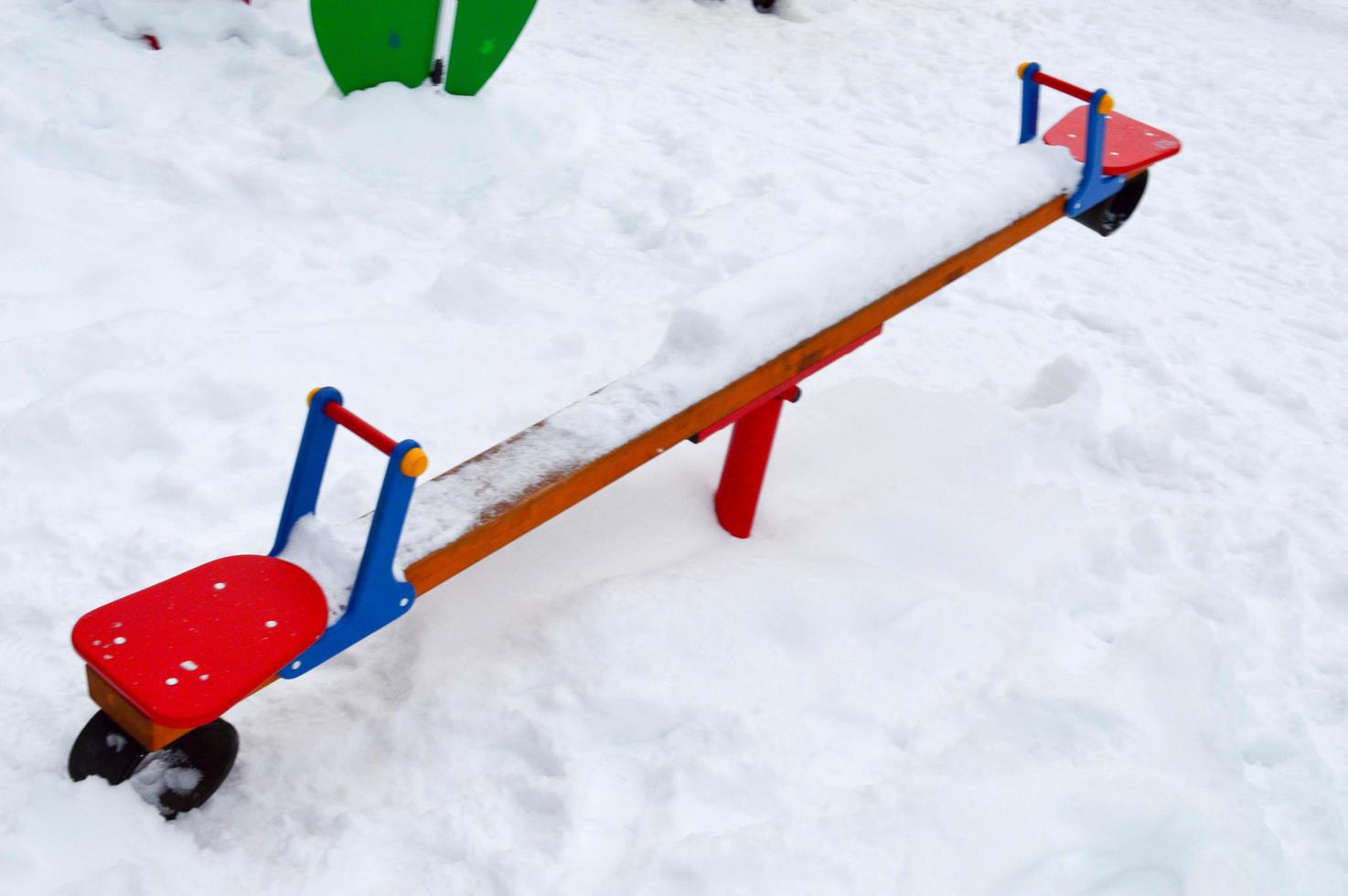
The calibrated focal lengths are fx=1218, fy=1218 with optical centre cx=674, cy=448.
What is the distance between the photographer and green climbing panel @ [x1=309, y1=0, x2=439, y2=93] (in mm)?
4207

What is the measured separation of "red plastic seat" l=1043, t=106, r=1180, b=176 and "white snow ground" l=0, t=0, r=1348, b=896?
1.97ft

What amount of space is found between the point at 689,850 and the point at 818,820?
237 mm

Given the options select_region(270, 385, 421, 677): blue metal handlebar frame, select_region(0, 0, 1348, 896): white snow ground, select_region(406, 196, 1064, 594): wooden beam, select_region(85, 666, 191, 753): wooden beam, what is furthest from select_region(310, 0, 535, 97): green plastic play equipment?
select_region(85, 666, 191, 753): wooden beam

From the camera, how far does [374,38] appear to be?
4258mm

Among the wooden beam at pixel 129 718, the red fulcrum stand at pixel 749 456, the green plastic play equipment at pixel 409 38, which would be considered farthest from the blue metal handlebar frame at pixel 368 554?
the green plastic play equipment at pixel 409 38

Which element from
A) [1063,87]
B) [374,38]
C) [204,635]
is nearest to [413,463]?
[204,635]

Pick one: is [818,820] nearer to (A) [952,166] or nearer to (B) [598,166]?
(B) [598,166]

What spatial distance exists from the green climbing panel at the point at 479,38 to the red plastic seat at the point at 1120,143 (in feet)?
6.65

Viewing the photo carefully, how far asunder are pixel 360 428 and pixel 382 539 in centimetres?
18

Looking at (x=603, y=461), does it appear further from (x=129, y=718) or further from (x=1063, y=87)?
(x=1063, y=87)

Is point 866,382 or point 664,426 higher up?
point 664,426

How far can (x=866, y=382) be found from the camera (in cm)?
340

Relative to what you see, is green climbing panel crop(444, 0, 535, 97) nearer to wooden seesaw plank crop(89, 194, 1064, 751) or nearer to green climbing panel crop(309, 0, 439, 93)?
green climbing panel crop(309, 0, 439, 93)

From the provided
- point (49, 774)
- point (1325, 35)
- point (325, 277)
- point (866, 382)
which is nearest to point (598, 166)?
point (325, 277)
